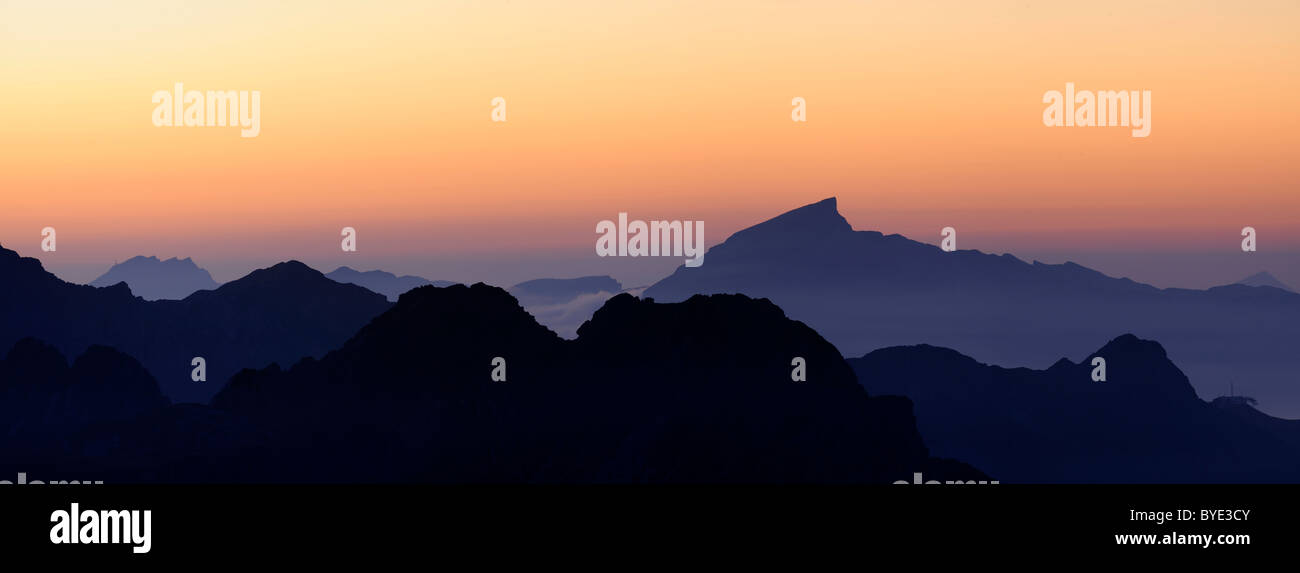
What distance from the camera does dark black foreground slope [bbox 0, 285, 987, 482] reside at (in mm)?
142875

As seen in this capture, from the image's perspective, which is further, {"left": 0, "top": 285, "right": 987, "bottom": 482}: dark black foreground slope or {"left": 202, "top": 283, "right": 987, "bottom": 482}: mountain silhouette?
{"left": 0, "top": 285, "right": 987, "bottom": 482}: dark black foreground slope

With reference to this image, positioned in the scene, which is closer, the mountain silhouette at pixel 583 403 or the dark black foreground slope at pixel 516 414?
the mountain silhouette at pixel 583 403

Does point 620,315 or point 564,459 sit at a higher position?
point 620,315

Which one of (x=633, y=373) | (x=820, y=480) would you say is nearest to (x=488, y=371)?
(x=633, y=373)

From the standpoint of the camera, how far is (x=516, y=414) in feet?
548

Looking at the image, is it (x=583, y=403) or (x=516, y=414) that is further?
(x=583, y=403)

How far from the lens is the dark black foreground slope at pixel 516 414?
142875 mm

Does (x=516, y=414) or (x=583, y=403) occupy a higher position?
(x=583, y=403)

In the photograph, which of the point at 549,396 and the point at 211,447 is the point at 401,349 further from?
the point at 211,447
